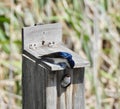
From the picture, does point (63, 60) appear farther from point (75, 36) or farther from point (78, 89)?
point (75, 36)

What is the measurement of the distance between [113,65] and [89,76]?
0.43 metres

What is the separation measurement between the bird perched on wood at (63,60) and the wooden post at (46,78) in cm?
1

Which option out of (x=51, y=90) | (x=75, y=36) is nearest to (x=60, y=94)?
(x=51, y=90)

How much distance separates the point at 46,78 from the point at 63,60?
0.06 metres

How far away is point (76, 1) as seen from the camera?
2.73 m

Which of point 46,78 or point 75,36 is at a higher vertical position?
point 46,78

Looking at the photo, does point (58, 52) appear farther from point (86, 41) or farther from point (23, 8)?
point (23, 8)

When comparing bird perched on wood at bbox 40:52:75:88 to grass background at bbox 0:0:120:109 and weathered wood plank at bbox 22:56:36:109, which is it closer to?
weathered wood plank at bbox 22:56:36:109

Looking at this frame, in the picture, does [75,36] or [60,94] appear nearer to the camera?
[60,94]

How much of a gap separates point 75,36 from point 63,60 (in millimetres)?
1600

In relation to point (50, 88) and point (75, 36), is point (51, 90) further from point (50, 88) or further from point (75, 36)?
point (75, 36)

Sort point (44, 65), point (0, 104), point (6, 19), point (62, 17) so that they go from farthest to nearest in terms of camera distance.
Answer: point (62, 17) < point (6, 19) < point (0, 104) < point (44, 65)

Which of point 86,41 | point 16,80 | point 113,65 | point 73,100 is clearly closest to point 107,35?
point 113,65

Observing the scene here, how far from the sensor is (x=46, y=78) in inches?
50.0
